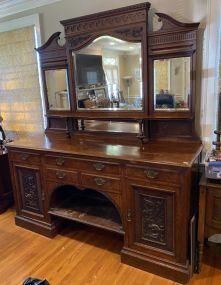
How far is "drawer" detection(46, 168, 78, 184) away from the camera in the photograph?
6.67 ft

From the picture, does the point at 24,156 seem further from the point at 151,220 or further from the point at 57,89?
the point at 151,220

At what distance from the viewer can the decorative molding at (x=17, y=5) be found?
248cm

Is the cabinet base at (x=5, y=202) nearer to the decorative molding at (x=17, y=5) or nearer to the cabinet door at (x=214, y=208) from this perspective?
the decorative molding at (x=17, y=5)

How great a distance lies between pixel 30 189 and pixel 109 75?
51.7 inches

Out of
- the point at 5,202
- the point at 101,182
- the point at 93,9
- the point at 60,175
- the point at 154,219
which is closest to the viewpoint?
the point at 154,219

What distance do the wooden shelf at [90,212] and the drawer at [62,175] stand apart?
→ 345mm

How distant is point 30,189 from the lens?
2359 millimetres

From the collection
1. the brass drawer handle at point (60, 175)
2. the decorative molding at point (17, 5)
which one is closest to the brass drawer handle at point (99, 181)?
the brass drawer handle at point (60, 175)

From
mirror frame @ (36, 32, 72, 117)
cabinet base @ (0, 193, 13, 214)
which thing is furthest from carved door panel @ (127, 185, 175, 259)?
cabinet base @ (0, 193, 13, 214)

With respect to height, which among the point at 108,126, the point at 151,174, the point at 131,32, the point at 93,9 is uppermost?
the point at 93,9

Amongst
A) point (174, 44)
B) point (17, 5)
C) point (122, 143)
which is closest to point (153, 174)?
point (122, 143)

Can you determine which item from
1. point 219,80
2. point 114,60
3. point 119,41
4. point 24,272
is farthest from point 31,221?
point 219,80

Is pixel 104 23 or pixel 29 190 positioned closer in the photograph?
pixel 104 23

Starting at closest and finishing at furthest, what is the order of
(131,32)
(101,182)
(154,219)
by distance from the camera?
(154,219) → (101,182) → (131,32)
